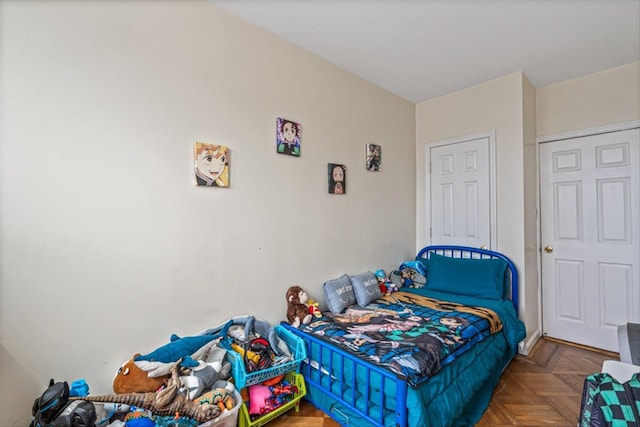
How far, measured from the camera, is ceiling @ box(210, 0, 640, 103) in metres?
1.86

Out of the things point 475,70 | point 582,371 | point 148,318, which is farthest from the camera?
point 475,70

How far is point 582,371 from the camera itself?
2.37 meters

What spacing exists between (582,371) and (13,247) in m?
3.79

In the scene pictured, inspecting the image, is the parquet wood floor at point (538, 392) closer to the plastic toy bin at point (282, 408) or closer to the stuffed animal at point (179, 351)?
the plastic toy bin at point (282, 408)

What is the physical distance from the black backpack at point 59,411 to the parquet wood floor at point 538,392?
3.21 ft

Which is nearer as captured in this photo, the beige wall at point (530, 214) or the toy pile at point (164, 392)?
the toy pile at point (164, 392)

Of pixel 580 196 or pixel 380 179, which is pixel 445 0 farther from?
pixel 580 196

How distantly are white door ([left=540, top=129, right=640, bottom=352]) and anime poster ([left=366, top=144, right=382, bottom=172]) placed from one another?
171 centimetres

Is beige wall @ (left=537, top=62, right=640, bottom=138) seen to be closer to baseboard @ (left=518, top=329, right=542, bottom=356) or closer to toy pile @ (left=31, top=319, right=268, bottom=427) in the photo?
baseboard @ (left=518, top=329, right=542, bottom=356)

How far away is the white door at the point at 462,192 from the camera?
2.93 meters

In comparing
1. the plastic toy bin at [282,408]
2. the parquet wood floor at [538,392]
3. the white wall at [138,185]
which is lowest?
the parquet wood floor at [538,392]

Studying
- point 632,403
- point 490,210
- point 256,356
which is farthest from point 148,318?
point 490,210

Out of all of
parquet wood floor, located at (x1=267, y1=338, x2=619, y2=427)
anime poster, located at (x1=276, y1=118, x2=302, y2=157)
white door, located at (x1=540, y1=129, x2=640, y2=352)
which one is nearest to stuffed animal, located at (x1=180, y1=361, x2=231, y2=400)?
parquet wood floor, located at (x1=267, y1=338, x2=619, y2=427)

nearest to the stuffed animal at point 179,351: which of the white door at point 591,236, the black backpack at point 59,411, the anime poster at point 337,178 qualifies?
the black backpack at point 59,411
